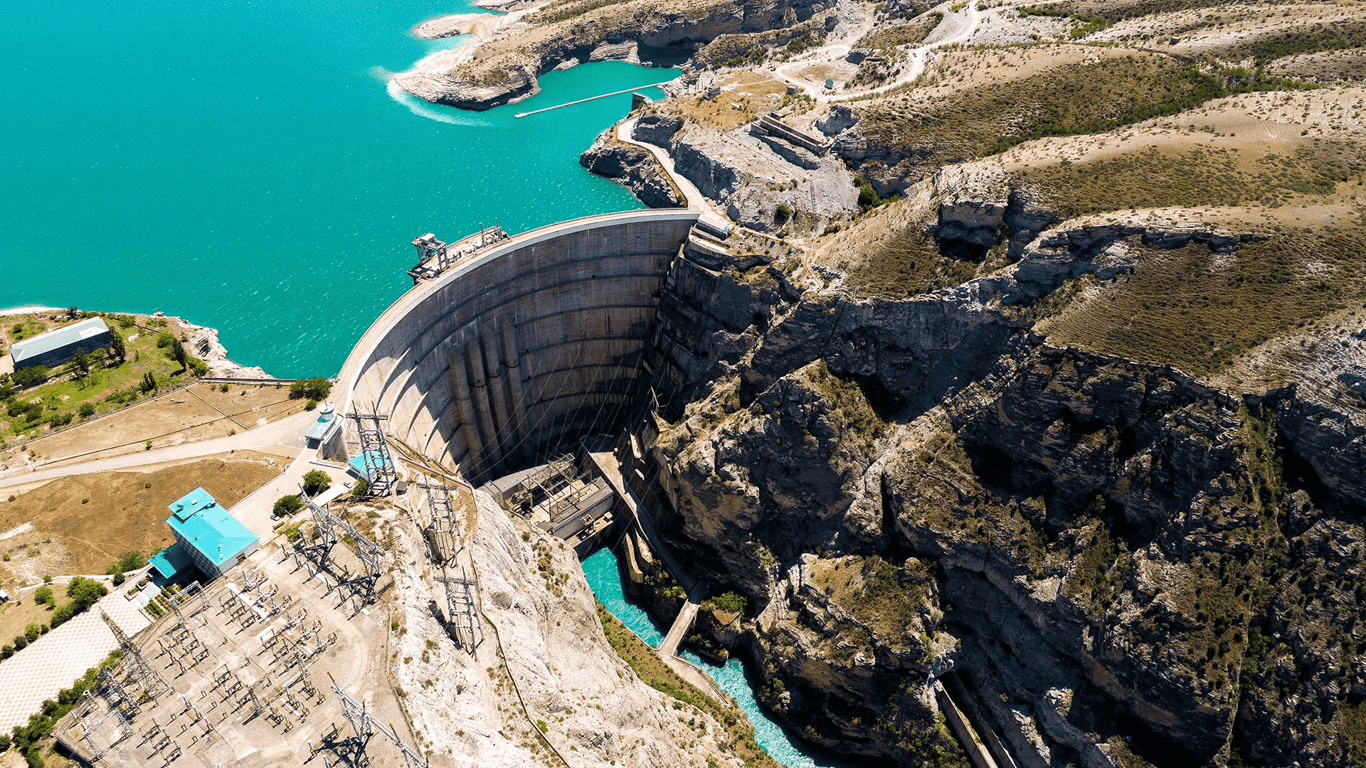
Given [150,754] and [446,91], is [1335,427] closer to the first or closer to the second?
[150,754]

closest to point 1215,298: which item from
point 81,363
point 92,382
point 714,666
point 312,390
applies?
point 714,666

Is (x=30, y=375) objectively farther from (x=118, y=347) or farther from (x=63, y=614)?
(x=63, y=614)

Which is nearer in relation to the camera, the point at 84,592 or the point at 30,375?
the point at 84,592

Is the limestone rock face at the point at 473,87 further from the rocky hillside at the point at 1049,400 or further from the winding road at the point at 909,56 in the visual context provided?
the rocky hillside at the point at 1049,400

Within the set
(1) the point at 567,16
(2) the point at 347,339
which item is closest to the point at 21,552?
(2) the point at 347,339

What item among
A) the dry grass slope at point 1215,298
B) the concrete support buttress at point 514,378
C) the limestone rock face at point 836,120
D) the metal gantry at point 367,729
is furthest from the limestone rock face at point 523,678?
the limestone rock face at point 836,120

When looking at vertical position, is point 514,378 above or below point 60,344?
below

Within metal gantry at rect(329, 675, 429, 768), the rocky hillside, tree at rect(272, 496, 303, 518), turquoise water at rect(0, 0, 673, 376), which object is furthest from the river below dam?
metal gantry at rect(329, 675, 429, 768)
